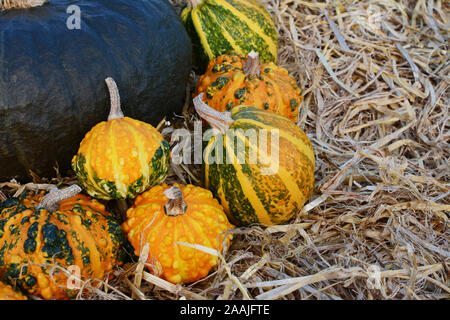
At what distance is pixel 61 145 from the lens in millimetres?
2674

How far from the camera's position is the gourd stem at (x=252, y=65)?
2961 millimetres

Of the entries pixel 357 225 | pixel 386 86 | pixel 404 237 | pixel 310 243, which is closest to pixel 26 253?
pixel 310 243

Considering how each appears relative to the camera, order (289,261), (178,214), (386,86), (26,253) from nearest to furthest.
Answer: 1. (26,253)
2. (178,214)
3. (289,261)
4. (386,86)

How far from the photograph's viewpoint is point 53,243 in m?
2.11

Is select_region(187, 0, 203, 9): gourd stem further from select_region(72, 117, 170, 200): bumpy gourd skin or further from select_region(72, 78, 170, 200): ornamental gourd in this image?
select_region(72, 117, 170, 200): bumpy gourd skin

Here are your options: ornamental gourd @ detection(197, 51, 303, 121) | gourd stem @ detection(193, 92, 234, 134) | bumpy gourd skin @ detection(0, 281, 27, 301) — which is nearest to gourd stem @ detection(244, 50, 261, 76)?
ornamental gourd @ detection(197, 51, 303, 121)

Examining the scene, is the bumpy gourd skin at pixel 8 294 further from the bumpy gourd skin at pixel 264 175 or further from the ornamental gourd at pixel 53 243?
the bumpy gourd skin at pixel 264 175

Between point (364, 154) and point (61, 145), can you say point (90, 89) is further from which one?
point (364, 154)

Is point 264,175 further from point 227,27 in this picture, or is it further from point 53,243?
point 227,27

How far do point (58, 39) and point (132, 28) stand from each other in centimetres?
48

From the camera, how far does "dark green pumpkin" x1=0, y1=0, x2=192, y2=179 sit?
248cm

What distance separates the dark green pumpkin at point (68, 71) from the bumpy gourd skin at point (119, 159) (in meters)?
0.24

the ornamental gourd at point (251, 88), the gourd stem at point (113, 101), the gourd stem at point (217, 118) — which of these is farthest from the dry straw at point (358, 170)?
the gourd stem at point (113, 101)

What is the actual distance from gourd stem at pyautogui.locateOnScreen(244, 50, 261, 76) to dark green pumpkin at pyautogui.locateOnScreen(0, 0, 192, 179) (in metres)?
0.49
